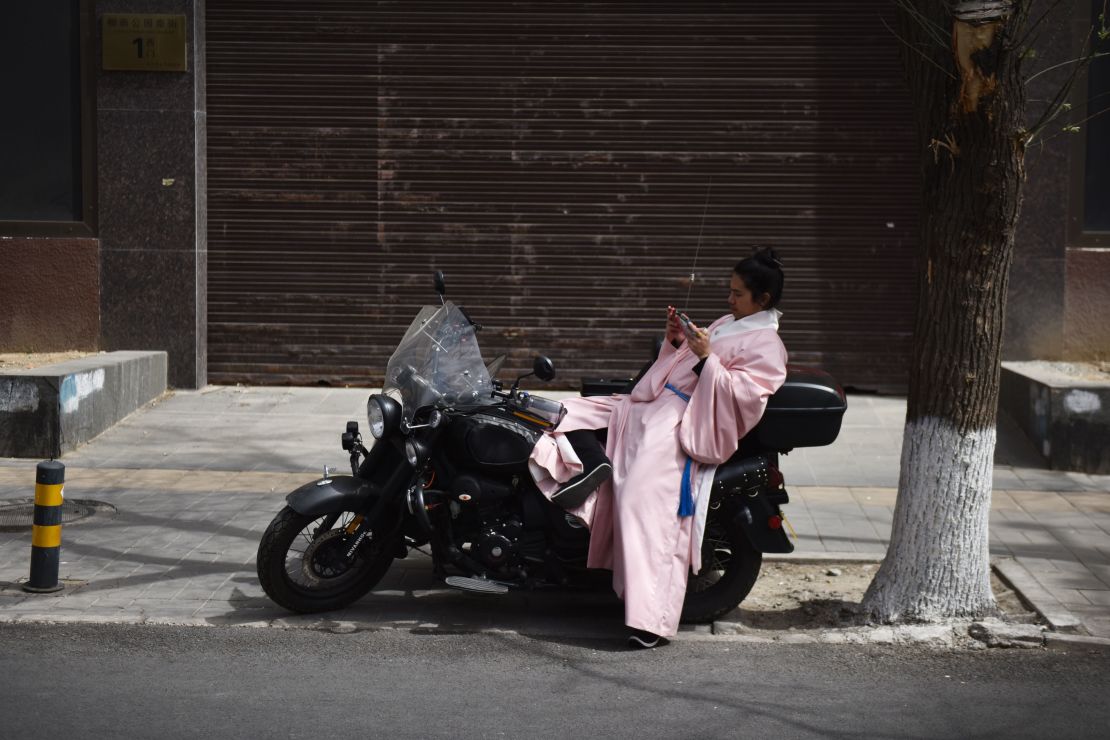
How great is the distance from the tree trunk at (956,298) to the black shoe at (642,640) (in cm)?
108

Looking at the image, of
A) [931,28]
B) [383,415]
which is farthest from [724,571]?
[931,28]

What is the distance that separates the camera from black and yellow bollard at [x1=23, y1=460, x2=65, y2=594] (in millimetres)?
6559

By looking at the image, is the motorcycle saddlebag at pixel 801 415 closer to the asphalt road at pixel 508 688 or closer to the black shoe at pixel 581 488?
the black shoe at pixel 581 488

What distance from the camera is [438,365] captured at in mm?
6461

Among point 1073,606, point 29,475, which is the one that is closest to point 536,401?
point 1073,606

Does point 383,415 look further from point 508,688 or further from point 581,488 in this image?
point 508,688

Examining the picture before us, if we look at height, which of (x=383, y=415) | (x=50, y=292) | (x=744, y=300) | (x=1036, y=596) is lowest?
(x=1036, y=596)

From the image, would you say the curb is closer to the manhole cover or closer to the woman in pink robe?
the woman in pink robe

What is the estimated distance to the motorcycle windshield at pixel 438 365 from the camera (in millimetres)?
6422

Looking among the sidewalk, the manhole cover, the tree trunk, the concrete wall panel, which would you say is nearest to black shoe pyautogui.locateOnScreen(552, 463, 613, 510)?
the sidewalk

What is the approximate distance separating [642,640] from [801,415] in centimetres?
124

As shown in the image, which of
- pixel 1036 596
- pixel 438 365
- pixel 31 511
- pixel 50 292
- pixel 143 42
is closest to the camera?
pixel 438 365

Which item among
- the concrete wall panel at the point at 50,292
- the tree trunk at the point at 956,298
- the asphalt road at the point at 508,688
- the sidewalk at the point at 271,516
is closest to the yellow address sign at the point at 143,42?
the concrete wall panel at the point at 50,292

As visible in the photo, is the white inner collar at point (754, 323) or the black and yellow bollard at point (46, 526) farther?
the black and yellow bollard at point (46, 526)
